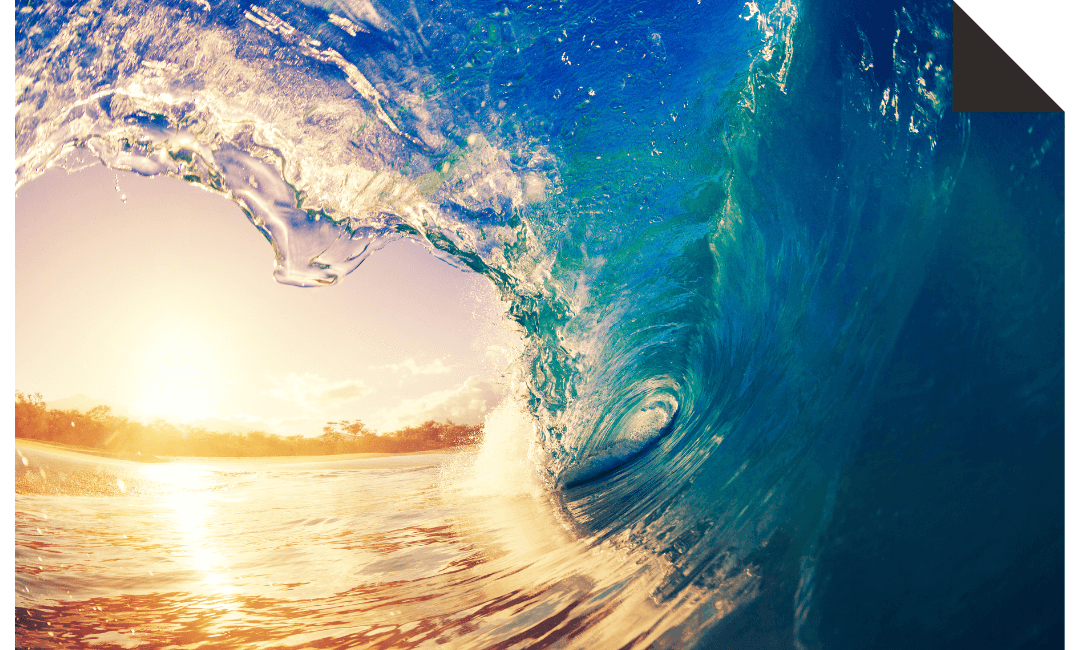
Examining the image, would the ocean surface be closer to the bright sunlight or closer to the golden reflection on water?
the golden reflection on water

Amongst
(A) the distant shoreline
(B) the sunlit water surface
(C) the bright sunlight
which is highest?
(C) the bright sunlight

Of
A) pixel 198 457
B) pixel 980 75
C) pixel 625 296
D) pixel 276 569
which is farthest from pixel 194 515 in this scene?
pixel 980 75

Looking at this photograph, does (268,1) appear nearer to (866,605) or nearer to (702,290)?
(702,290)

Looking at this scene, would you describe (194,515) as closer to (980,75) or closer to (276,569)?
(276,569)

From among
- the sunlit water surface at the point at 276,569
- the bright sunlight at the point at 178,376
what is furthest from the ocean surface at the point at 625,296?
the bright sunlight at the point at 178,376

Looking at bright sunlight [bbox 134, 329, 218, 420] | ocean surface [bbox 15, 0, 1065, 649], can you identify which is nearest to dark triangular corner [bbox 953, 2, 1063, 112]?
ocean surface [bbox 15, 0, 1065, 649]

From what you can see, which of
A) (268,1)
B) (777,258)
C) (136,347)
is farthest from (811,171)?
(136,347)
